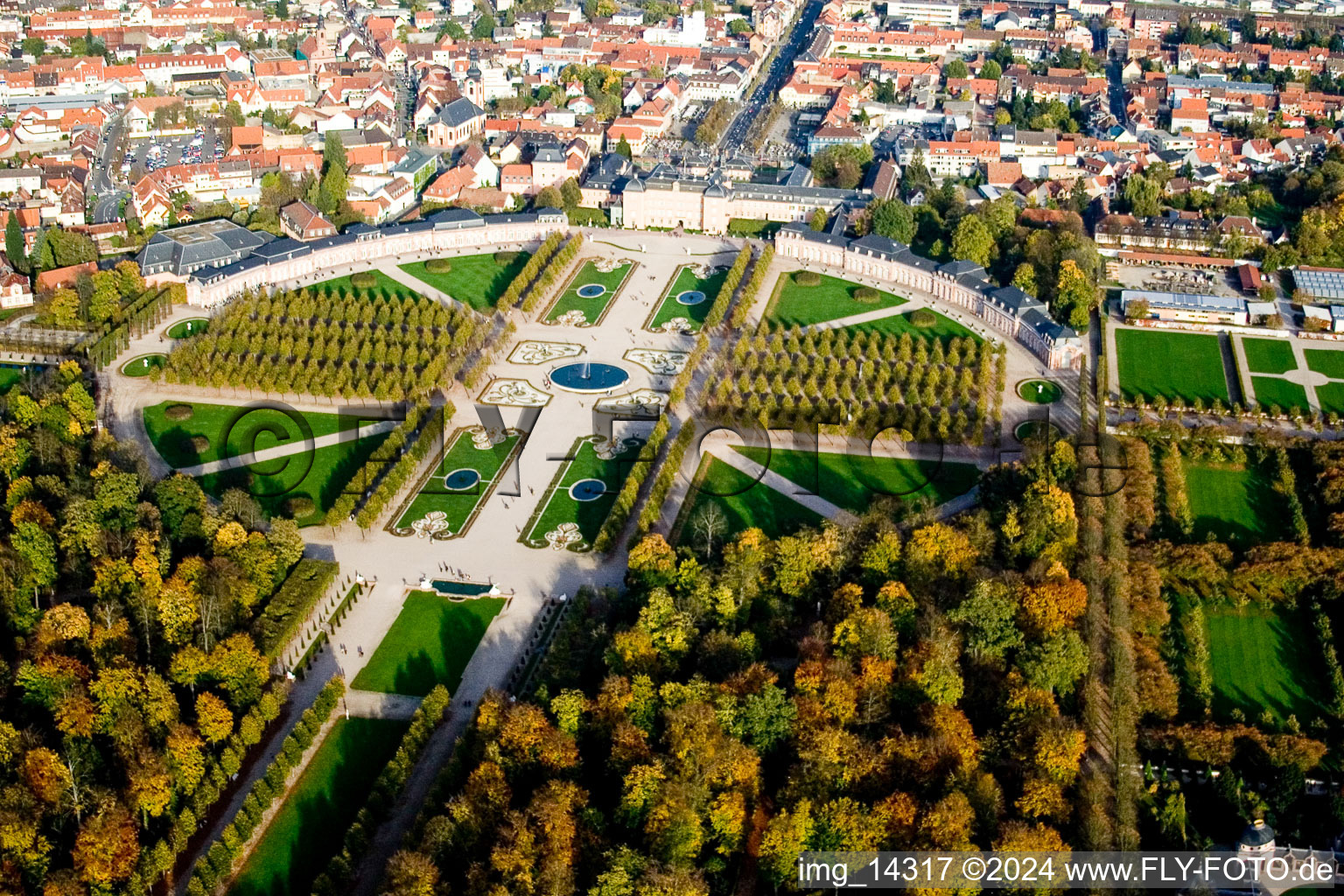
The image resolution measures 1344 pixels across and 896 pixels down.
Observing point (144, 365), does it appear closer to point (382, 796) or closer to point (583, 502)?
point (583, 502)

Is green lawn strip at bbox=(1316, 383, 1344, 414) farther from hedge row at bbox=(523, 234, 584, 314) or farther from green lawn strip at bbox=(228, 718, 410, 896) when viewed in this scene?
green lawn strip at bbox=(228, 718, 410, 896)

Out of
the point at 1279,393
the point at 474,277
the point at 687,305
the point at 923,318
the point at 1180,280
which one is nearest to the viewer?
the point at 1279,393

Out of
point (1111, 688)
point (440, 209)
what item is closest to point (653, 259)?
point (440, 209)

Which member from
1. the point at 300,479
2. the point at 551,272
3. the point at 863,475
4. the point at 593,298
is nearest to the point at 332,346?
the point at 300,479

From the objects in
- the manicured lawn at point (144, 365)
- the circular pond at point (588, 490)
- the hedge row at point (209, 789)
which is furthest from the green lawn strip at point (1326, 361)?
the manicured lawn at point (144, 365)

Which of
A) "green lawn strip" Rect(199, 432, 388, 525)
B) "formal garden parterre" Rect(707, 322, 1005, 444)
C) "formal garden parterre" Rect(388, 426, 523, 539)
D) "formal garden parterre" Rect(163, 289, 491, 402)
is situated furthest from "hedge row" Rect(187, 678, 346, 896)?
"formal garden parterre" Rect(707, 322, 1005, 444)
